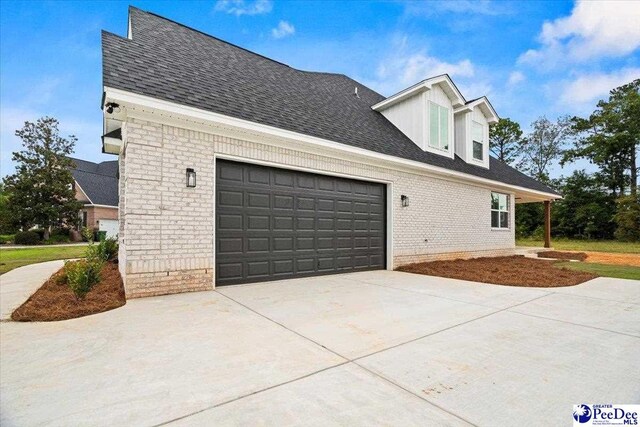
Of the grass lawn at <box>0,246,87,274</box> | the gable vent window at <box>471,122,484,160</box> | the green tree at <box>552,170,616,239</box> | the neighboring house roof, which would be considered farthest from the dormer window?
the neighboring house roof

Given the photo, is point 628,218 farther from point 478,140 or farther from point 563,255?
point 478,140

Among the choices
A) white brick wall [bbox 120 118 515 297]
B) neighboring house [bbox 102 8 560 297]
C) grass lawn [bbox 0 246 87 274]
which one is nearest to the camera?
white brick wall [bbox 120 118 515 297]

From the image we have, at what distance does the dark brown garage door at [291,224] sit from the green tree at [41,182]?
87.4ft

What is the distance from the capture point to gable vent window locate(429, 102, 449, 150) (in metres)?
11.3

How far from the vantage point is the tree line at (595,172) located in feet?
90.5

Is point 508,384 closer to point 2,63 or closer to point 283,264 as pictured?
point 283,264

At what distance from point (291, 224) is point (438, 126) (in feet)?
25.1

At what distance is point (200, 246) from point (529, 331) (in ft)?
17.4

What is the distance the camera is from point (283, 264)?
704 centimetres

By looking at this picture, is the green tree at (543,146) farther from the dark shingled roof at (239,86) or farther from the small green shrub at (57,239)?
the small green shrub at (57,239)

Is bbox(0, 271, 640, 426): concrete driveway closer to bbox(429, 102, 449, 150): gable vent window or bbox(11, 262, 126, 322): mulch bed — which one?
bbox(11, 262, 126, 322): mulch bed

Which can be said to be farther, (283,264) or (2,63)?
(2,63)

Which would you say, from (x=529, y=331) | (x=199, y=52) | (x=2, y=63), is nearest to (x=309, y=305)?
(x=529, y=331)

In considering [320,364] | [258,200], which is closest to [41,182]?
[258,200]
